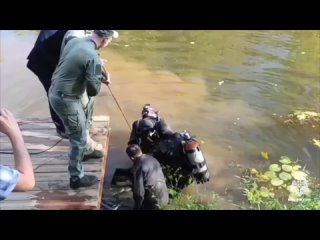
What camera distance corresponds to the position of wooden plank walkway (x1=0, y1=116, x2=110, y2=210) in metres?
4.54

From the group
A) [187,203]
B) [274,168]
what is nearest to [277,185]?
[274,168]

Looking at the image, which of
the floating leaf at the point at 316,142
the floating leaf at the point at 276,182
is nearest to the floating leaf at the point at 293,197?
the floating leaf at the point at 276,182

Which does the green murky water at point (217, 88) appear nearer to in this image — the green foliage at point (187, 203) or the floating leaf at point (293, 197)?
the green foliage at point (187, 203)

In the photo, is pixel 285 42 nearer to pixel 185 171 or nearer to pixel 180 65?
pixel 180 65

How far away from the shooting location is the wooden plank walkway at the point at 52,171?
4543 millimetres

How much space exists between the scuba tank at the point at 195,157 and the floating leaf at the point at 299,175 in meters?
1.40

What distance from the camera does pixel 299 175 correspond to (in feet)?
19.0

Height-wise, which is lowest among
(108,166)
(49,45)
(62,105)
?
(108,166)

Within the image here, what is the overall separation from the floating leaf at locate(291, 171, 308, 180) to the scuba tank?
1.40m

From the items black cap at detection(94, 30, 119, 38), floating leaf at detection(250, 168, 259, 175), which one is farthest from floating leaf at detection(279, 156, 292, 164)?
black cap at detection(94, 30, 119, 38)

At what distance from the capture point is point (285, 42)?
Answer: 10.2m

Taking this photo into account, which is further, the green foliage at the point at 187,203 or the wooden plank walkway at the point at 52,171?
the green foliage at the point at 187,203
